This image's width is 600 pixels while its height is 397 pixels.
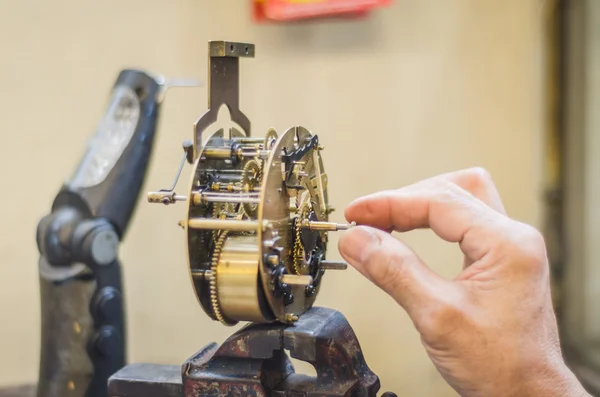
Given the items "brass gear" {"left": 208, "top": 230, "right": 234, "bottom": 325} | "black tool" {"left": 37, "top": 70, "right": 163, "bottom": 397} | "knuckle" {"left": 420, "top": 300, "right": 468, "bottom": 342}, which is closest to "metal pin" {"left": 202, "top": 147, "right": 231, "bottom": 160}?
"brass gear" {"left": 208, "top": 230, "right": 234, "bottom": 325}

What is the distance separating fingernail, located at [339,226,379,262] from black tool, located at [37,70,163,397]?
57cm

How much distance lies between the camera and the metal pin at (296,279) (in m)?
0.81

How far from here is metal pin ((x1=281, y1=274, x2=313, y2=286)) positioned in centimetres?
81

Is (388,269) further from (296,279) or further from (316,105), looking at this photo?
(316,105)

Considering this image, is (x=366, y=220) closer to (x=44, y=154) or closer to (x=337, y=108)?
(x=337, y=108)

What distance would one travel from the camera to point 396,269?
79 centimetres

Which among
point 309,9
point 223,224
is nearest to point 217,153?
point 223,224

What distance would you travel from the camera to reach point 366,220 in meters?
0.94

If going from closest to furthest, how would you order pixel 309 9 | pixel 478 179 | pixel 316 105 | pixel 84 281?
pixel 478 179 → pixel 84 281 → pixel 309 9 → pixel 316 105

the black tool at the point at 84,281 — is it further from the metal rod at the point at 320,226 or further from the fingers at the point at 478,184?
the fingers at the point at 478,184

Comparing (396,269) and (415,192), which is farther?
(415,192)

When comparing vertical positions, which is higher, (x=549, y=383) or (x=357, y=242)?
(x=357, y=242)

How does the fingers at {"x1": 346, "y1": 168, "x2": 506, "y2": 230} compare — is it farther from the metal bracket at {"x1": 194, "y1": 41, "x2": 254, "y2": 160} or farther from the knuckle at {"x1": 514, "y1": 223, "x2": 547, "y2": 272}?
the metal bracket at {"x1": 194, "y1": 41, "x2": 254, "y2": 160}

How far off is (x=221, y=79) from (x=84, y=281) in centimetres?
52
